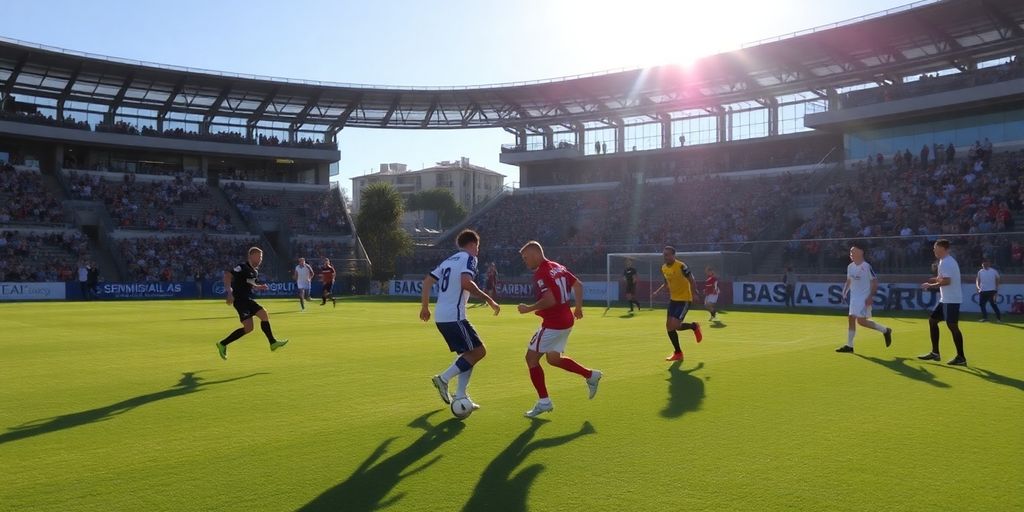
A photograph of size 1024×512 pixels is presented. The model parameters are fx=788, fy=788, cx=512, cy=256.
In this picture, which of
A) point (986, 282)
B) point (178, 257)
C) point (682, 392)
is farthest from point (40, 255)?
point (986, 282)

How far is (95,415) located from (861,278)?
12.8 metres

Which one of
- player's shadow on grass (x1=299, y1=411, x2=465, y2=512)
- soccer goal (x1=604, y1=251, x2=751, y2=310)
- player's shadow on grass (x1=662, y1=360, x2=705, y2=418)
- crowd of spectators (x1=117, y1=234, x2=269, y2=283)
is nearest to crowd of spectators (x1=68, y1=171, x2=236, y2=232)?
crowd of spectators (x1=117, y1=234, x2=269, y2=283)

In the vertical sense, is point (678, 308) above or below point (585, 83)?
below

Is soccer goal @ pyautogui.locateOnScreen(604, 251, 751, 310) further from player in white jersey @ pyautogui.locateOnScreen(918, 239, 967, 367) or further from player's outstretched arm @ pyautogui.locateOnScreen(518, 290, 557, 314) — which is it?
player's outstretched arm @ pyautogui.locateOnScreen(518, 290, 557, 314)

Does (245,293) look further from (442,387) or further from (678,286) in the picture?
(678,286)

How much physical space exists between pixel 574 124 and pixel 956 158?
30288 mm

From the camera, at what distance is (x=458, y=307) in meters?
8.80

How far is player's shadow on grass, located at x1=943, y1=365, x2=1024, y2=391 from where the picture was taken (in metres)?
10.6

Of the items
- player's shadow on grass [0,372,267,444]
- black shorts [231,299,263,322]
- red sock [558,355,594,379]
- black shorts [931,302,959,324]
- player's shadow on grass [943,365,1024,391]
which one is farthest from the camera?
black shorts [231,299,263,322]

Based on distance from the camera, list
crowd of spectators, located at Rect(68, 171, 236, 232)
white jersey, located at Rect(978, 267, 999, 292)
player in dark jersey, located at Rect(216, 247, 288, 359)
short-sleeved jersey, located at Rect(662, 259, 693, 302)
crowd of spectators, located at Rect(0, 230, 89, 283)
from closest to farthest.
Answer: player in dark jersey, located at Rect(216, 247, 288, 359) < short-sleeved jersey, located at Rect(662, 259, 693, 302) < white jersey, located at Rect(978, 267, 999, 292) < crowd of spectators, located at Rect(0, 230, 89, 283) < crowd of spectators, located at Rect(68, 171, 236, 232)

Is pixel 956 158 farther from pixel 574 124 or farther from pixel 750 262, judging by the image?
pixel 574 124

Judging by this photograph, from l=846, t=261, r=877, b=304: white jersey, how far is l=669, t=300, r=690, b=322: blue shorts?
3238 mm

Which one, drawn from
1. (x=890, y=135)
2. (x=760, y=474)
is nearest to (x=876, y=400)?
(x=760, y=474)

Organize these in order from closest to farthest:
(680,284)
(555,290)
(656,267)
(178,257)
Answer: (555,290)
(680,284)
(656,267)
(178,257)
